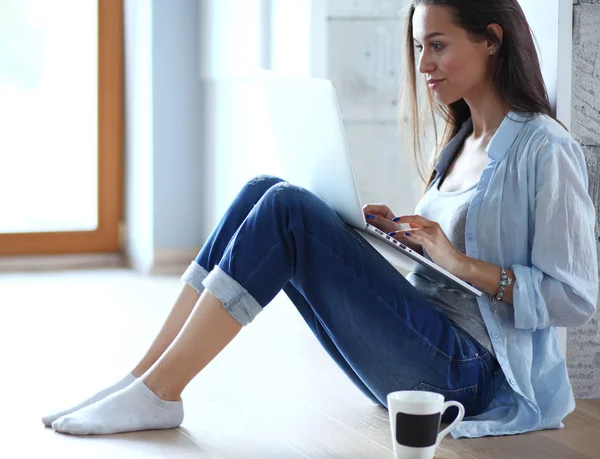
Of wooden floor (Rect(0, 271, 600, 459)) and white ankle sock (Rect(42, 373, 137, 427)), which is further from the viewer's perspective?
white ankle sock (Rect(42, 373, 137, 427))

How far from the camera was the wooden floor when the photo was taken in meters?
1.64

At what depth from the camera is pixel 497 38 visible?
168 centimetres

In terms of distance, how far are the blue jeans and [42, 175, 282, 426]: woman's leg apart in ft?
0.36

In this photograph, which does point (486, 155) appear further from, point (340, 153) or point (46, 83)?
point (46, 83)

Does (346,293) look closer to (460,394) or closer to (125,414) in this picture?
(460,394)

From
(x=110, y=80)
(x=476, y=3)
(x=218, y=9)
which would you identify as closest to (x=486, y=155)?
(x=476, y=3)

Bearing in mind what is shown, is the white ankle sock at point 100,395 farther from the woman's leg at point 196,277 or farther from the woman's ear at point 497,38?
the woman's ear at point 497,38

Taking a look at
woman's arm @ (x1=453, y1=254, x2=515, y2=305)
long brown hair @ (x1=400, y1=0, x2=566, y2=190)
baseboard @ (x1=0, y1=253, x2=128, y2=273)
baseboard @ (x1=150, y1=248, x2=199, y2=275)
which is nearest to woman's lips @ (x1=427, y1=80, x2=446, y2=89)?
long brown hair @ (x1=400, y1=0, x2=566, y2=190)

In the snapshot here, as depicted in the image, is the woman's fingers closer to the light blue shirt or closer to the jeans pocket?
the light blue shirt

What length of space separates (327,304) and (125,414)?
16.5 inches

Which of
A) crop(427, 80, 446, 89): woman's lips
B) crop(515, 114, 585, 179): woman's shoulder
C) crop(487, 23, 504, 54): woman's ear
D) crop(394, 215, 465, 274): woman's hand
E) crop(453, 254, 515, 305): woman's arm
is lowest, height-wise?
crop(453, 254, 515, 305): woman's arm

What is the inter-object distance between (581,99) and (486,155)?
0.35m

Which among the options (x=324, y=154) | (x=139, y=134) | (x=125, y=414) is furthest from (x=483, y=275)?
(x=139, y=134)

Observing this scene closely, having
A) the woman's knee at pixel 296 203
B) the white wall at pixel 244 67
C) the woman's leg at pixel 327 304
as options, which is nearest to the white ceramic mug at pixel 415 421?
the woman's leg at pixel 327 304
